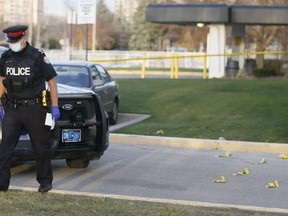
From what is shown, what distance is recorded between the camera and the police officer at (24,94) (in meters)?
6.93

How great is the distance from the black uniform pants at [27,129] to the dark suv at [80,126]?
3.87 ft

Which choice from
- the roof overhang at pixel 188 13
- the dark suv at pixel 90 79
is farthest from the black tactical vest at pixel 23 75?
the roof overhang at pixel 188 13

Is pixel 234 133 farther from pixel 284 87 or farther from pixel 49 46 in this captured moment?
pixel 49 46

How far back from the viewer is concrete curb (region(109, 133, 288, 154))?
39.2ft

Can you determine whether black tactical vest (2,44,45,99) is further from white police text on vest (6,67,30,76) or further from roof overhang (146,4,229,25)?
roof overhang (146,4,229,25)

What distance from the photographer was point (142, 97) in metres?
18.7

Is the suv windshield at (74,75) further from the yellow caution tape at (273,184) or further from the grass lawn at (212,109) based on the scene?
the yellow caution tape at (273,184)

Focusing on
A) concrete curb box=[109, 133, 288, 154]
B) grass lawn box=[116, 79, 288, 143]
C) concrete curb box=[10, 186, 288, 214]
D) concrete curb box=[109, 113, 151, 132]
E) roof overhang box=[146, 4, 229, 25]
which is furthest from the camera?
roof overhang box=[146, 4, 229, 25]

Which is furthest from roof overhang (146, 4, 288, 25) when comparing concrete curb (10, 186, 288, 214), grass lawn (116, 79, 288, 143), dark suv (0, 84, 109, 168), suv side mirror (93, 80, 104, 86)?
concrete curb (10, 186, 288, 214)

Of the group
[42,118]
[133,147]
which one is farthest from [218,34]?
[42,118]

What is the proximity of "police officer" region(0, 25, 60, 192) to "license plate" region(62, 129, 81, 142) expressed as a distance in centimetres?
144

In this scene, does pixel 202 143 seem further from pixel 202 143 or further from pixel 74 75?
pixel 74 75

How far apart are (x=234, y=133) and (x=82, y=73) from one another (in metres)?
3.44

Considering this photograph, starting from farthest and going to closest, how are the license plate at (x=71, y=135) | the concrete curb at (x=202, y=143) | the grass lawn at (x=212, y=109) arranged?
the grass lawn at (x=212, y=109)
the concrete curb at (x=202, y=143)
the license plate at (x=71, y=135)
